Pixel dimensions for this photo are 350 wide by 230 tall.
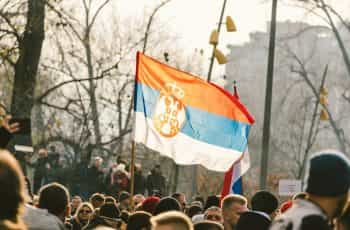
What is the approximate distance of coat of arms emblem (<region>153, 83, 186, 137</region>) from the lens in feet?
49.6

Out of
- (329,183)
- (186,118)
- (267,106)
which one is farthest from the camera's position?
(267,106)

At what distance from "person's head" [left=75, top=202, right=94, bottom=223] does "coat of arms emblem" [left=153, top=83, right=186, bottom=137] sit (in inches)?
58.5

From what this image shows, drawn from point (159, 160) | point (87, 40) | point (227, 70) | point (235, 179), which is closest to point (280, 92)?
point (227, 70)

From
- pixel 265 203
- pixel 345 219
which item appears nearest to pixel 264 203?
pixel 265 203

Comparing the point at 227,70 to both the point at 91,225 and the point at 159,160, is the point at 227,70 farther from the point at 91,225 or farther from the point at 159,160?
the point at 91,225

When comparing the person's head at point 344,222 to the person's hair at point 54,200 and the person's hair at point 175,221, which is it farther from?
the person's hair at point 54,200

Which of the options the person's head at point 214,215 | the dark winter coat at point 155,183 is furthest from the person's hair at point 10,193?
the dark winter coat at point 155,183

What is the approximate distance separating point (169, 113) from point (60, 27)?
1009cm

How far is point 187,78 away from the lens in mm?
15891

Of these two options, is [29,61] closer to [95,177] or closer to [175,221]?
[95,177]

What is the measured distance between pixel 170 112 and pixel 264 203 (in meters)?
3.30

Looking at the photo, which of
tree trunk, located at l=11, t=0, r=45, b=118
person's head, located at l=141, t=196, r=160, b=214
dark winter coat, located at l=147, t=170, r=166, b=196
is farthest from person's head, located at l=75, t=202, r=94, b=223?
dark winter coat, located at l=147, t=170, r=166, b=196

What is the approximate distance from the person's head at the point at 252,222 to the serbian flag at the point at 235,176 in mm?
7267

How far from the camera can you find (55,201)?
916 cm
